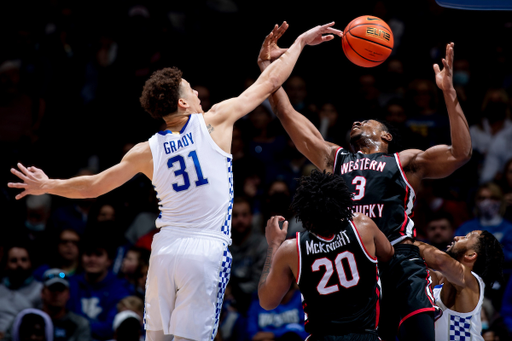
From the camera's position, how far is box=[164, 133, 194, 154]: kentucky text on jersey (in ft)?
14.3

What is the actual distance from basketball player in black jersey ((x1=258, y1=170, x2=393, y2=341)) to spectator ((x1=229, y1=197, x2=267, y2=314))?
3.22 metres

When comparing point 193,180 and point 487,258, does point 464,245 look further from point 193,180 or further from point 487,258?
point 193,180

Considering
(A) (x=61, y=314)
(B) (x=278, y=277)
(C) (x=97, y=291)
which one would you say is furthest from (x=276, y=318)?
(B) (x=278, y=277)

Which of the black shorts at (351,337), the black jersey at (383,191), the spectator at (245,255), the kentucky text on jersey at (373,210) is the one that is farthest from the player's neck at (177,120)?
the spectator at (245,255)

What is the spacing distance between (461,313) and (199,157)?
8.37ft

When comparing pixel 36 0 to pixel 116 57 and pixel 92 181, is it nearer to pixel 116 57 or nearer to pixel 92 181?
pixel 116 57

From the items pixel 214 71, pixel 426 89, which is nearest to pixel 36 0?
pixel 214 71

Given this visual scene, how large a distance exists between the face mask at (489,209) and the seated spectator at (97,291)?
4.52 metres

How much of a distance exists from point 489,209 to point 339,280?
14.0 feet

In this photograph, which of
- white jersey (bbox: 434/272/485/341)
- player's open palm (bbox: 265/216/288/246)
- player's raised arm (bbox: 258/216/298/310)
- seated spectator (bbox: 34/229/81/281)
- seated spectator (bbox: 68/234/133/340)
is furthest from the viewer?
seated spectator (bbox: 34/229/81/281)

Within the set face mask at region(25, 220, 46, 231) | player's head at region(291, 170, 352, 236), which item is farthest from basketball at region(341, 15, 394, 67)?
face mask at region(25, 220, 46, 231)

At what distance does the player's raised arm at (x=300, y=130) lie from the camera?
17.8ft

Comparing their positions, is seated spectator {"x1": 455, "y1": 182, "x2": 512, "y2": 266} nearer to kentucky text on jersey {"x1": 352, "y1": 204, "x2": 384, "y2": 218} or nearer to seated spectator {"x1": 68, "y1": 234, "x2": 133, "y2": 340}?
kentucky text on jersey {"x1": 352, "y1": 204, "x2": 384, "y2": 218}

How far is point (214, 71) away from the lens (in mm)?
9984
